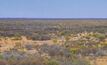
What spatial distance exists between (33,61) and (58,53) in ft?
19.2

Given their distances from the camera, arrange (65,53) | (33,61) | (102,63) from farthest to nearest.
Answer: (65,53) < (102,63) < (33,61)

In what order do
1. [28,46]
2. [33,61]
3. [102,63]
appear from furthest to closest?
[28,46], [102,63], [33,61]

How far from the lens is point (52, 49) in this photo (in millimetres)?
22672

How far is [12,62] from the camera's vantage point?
16.1 meters

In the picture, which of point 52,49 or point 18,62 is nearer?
point 18,62

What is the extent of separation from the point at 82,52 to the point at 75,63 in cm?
754

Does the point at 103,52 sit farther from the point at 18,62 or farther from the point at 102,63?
the point at 18,62

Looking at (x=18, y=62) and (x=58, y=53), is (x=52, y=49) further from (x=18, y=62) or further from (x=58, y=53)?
(x=18, y=62)

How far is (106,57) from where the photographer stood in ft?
71.5

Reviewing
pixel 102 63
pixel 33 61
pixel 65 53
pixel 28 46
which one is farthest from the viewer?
pixel 28 46

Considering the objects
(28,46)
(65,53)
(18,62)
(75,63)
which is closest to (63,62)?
(75,63)

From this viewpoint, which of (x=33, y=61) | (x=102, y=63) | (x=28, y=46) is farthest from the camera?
(x=28, y=46)

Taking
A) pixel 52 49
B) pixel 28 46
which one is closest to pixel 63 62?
pixel 52 49

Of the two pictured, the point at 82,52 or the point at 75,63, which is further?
the point at 82,52
